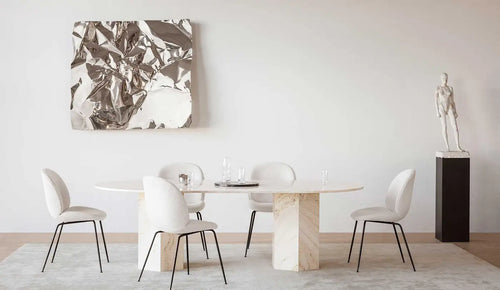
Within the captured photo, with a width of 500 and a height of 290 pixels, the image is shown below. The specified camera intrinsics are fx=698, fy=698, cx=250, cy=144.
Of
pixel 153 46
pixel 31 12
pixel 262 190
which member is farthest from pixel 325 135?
pixel 31 12

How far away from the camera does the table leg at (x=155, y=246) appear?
16.4 ft

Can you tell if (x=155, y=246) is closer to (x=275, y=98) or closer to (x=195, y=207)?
(x=195, y=207)

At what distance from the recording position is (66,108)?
6883 millimetres

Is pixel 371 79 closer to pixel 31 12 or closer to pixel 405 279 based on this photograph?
pixel 405 279

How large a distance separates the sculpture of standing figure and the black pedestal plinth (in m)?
0.19

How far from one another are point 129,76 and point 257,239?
6.56ft

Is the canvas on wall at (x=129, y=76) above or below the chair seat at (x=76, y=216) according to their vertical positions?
above

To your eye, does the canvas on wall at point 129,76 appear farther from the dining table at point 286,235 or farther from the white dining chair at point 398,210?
the white dining chair at point 398,210

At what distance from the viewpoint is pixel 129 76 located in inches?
267

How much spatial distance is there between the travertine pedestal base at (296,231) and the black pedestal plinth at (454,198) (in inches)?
72.6

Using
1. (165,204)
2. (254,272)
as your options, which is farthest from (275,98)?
(165,204)

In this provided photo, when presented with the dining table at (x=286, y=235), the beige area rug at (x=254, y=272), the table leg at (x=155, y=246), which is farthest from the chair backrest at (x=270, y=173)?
the table leg at (x=155, y=246)

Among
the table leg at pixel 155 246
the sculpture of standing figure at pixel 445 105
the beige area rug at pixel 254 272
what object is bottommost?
the beige area rug at pixel 254 272

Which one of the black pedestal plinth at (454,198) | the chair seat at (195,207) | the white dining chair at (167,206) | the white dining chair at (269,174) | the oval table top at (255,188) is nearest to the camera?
the white dining chair at (167,206)
